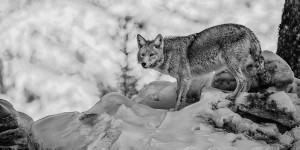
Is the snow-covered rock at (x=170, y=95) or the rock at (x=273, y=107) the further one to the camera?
the snow-covered rock at (x=170, y=95)

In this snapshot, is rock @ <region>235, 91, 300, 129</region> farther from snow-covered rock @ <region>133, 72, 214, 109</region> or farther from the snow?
snow-covered rock @ <region>133, 72, 214, 109</region>

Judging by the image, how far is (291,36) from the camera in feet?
33.4

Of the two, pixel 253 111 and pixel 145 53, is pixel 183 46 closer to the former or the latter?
pixel 145 53

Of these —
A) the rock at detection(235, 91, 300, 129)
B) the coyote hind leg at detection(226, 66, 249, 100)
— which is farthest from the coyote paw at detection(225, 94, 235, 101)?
the coyote hind leg at detection(226, 66, 249, 100)

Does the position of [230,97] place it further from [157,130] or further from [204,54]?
[157,130]

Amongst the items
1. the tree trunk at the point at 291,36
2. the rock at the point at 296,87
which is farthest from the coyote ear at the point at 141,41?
the tree trunk at the point at 291,36

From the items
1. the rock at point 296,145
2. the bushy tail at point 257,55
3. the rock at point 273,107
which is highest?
the bushy tail at point 257,55

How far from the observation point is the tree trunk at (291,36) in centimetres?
1005

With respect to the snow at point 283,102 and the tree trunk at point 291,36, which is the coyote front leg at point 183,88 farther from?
the tree trunk at point 291,36

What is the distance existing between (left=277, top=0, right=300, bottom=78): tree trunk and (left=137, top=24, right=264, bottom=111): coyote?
8.90 ft

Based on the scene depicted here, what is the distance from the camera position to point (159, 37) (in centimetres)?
814

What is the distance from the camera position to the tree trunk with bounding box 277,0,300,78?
1005cm

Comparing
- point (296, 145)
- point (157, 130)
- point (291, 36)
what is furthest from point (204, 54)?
point (291, 36)

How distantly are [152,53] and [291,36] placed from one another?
14.5 ft
